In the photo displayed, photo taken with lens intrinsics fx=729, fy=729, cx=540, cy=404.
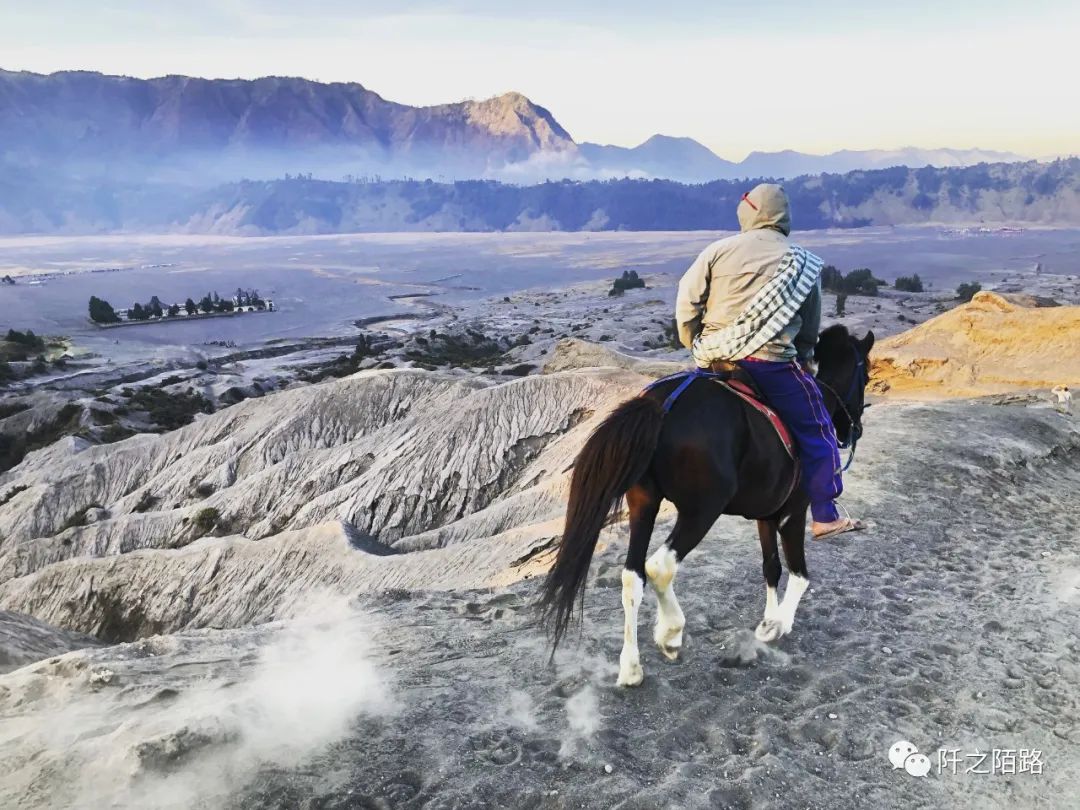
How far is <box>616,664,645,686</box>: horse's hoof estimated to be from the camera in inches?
231

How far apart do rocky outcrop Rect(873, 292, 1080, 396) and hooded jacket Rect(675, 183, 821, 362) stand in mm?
20242

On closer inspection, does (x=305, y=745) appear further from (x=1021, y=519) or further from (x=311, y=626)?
(x=1021, y=519)

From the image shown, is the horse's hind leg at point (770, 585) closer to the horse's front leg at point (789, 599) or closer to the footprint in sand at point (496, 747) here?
the horse's front leg at point (789, 599)

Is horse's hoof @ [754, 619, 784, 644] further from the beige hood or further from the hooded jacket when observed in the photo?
the beige hood

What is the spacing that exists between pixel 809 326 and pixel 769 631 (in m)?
2.82

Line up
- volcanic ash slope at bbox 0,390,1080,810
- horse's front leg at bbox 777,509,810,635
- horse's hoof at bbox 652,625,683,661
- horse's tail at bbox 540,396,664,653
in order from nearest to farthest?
volcanic ash slope at bbox 0,390,1080,810
horse's tail at bbox 540,396,664,653
horse's hoof at bbox 652,625,683,661
horse's front leg at bbox 777,509,810,635

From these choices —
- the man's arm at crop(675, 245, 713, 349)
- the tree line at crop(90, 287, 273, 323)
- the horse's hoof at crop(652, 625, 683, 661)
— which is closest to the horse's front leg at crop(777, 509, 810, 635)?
the horse's hoof at crop(652, 625, 683, 661)

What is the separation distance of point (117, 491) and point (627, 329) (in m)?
70.7

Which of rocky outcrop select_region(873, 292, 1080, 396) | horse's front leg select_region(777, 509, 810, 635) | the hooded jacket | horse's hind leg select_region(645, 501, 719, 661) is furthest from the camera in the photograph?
rocky outcrop select_region(873, 292, 1080, 396)

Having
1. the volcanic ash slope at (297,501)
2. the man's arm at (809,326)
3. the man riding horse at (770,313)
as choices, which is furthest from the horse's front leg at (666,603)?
the volcanic ash slope at (297,501)

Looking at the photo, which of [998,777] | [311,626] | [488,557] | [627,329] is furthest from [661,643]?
[627,329]

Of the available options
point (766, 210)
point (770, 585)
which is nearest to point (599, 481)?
point (770, 585)

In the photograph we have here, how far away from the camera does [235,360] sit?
99.2 metres

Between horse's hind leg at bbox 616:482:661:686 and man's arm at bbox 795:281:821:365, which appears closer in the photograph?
horse's hind leg at bbox 616:482:661:686
